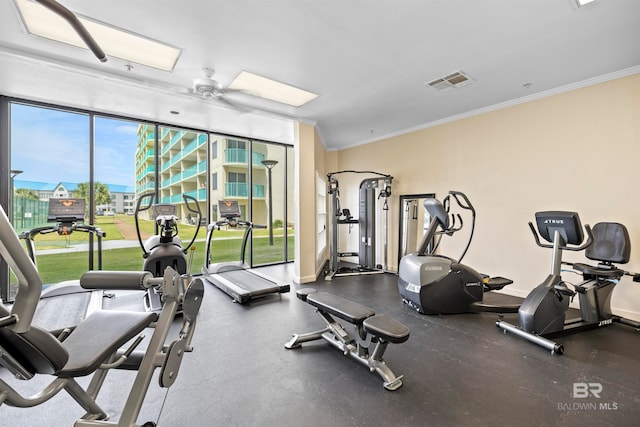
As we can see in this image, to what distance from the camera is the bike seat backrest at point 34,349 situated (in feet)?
3.01

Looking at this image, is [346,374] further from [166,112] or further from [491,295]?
[166,112]

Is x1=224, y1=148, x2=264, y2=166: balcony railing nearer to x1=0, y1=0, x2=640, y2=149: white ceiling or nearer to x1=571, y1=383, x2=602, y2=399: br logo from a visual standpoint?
x1=0, y1=0, x2=640, y2=149: white ceiling

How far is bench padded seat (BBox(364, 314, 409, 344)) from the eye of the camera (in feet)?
6.13

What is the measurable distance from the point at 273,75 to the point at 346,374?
3187 millimetres

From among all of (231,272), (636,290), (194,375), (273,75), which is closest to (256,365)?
(194,375)

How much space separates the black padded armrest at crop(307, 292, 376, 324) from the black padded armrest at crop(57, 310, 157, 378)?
131cm

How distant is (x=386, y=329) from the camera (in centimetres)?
194

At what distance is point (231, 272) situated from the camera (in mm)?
4750

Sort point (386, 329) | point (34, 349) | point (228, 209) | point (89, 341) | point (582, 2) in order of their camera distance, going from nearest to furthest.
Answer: point (34, 349) → point (89, 341) → point (386, 329) → point (582, 2) → point (228, 209)

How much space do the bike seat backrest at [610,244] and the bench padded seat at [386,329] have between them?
265 cm

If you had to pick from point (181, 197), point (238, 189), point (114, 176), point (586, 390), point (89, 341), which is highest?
point (114, 176)

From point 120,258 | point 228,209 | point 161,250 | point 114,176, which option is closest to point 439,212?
point 228,209

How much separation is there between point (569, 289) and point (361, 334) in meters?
2.12

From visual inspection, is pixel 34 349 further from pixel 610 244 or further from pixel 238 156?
pixel 238 156
